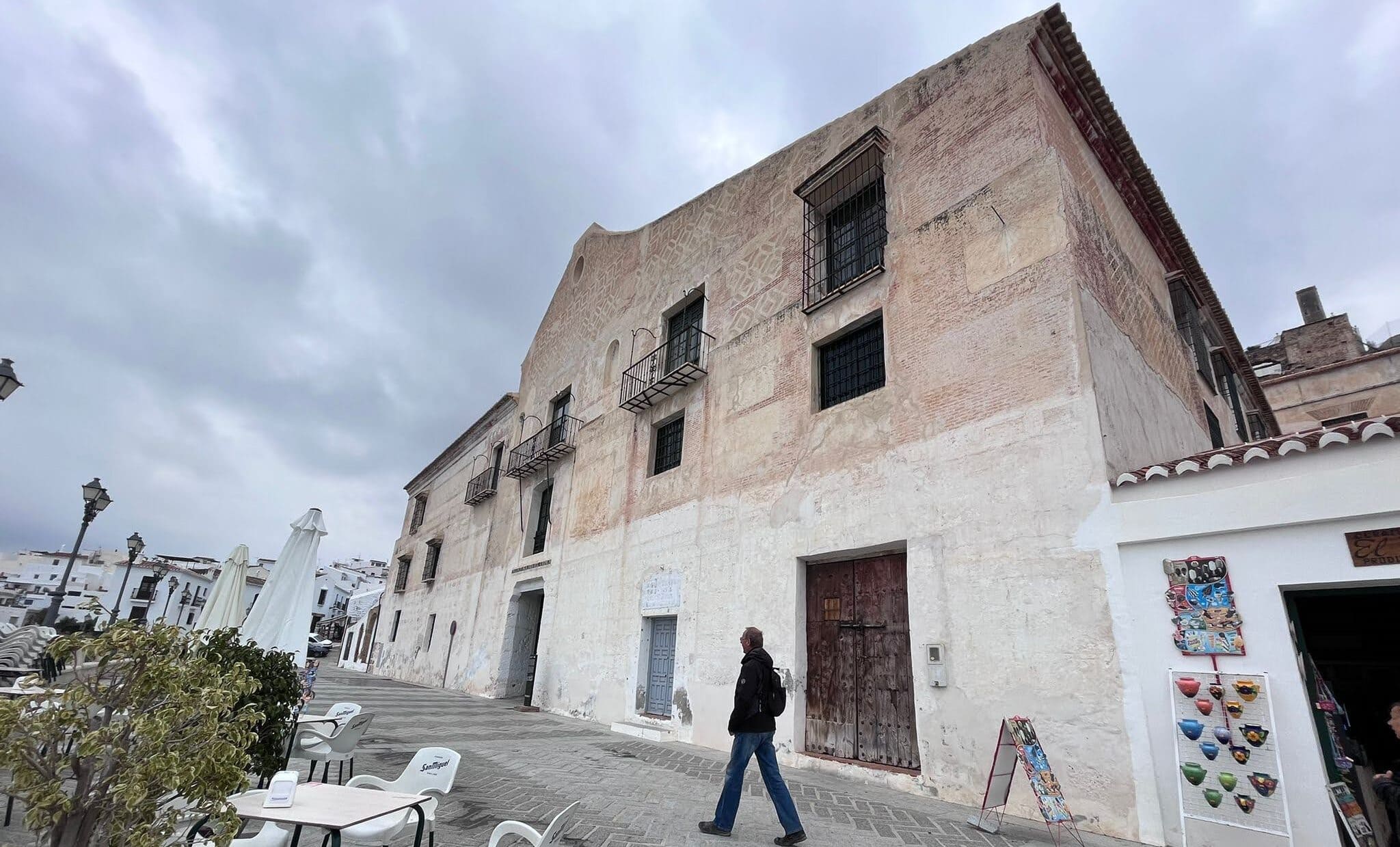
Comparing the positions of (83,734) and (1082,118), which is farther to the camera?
(1082,118)

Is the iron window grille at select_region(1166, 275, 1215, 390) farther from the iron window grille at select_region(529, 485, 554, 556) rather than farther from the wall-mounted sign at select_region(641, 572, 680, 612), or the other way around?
the iron window grille at select_region(529, 485, 554, 556)

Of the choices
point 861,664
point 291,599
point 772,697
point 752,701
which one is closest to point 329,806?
point 752,701

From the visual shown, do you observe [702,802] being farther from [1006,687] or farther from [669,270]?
[669,270]

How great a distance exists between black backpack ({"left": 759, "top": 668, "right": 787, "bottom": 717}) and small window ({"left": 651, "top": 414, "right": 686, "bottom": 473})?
7290mm

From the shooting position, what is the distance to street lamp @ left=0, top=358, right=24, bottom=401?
24.9 feet

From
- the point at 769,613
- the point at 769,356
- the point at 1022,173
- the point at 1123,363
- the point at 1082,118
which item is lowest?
the point at 769,613

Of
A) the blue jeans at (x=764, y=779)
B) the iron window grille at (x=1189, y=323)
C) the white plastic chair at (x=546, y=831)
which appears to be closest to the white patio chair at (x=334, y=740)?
the white plastic chair at (x=546, y=831)

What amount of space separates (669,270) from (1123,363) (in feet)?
30.6

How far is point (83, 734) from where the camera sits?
233 cm

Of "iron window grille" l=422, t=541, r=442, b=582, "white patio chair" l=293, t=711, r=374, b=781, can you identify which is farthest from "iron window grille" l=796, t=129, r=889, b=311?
"iron window grille" l=422, t=541, r=442, b=582

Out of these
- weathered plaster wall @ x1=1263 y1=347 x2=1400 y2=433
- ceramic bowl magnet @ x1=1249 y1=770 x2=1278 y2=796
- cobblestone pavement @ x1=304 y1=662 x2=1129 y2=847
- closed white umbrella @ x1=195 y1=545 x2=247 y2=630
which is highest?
weathered plaster wall @ x1=1263 y1=347 x2=1400 y2=433

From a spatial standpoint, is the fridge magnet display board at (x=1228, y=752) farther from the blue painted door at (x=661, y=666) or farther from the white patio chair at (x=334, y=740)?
the blue painted door at (x=661, y=666)

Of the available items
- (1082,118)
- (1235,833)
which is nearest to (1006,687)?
(1235,833)

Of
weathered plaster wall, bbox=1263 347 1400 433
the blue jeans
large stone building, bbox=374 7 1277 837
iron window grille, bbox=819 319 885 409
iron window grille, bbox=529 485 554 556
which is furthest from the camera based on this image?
weathered plaster wall, bbox=1263 347 1400 433
